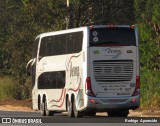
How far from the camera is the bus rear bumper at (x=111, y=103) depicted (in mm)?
32656

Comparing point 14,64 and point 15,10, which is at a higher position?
point 15,10

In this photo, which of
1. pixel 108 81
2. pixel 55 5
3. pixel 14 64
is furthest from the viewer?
pixel 14 64

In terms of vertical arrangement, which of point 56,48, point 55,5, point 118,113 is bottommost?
point 118,113

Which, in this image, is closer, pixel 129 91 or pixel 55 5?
pixel 129 91

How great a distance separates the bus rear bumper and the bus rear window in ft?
7.67

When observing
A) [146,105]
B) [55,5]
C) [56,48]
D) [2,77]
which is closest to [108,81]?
[56,48]

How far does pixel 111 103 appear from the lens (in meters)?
32.8

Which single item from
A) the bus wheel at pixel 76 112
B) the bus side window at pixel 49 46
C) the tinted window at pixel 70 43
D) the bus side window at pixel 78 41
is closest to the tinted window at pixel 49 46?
the bus side window at pixel 49 46

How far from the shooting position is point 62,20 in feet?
162

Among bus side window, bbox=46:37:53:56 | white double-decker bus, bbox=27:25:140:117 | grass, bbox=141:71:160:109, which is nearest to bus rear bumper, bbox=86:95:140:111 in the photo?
white double-decker bus, bbox=27:25:140:117

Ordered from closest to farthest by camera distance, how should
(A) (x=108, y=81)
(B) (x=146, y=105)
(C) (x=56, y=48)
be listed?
(A) (x=108, y=81) < (C) (x=56, y=48) < (B) (x=146, y=105)

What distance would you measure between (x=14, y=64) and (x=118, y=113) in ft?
59.2

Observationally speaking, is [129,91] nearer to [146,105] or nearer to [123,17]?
[146,105]

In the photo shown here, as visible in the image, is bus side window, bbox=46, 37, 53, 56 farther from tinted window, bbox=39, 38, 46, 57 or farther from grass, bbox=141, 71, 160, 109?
grass, bbox=141, 71, 160, 109
